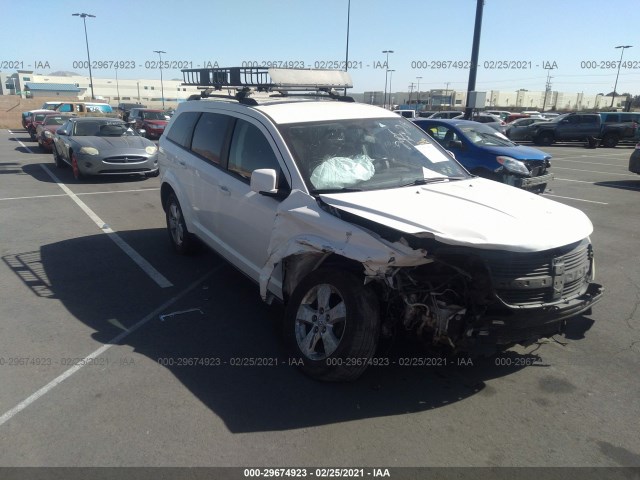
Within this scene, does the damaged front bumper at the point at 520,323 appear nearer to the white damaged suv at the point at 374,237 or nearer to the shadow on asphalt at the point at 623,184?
the white damaged suv at the point at 374,237

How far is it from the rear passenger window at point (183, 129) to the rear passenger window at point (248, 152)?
4.05 feet

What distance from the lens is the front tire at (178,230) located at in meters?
6.12

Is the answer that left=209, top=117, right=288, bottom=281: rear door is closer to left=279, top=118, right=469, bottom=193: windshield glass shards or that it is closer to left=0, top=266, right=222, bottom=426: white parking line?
left=279, top=118, right=469, bottom=193: windshield glass shards

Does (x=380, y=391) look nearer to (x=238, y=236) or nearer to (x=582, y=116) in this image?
(x=238, y=236)

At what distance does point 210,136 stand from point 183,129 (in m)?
0.96

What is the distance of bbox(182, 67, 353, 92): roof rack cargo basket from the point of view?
18.4 feet

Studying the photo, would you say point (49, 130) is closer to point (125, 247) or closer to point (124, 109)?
point (125, 247)

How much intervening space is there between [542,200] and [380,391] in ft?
6.58

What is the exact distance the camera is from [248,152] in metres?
4.53

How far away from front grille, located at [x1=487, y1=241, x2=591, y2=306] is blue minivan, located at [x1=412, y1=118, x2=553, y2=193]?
6.24 metres

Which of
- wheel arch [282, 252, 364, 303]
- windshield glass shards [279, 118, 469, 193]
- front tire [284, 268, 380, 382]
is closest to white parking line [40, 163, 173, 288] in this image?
wheel arch [282, 252, 364, 303]

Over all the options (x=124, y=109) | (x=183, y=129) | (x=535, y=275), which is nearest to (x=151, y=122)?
(x=183, y=129)

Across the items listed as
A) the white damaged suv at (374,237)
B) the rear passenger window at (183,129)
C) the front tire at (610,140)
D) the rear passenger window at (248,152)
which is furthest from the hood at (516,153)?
the front tire at (610,140)

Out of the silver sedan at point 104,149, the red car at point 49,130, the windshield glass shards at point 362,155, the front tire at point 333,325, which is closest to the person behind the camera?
the front tire at point 333,325
